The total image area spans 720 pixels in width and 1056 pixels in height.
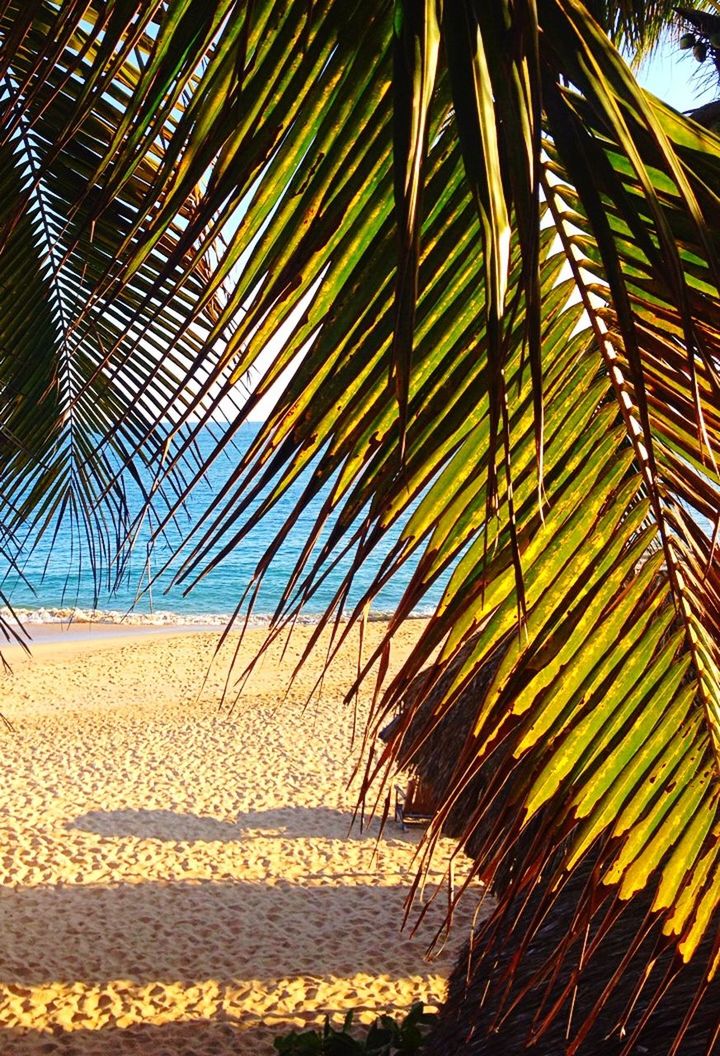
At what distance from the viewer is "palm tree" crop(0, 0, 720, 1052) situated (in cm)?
50

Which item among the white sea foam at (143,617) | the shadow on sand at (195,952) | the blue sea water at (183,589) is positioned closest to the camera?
the shadow on sand at (195,952)

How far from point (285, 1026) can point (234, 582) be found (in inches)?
1123

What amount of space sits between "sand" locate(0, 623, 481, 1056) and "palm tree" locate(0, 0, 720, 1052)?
102cm

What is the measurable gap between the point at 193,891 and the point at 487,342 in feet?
23.2

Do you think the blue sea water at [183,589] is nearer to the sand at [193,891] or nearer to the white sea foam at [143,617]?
the white sea foam at [143,617]

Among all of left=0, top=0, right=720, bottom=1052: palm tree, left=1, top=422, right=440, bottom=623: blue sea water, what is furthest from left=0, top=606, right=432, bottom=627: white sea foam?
left=0, top=0, right=720, bottom=1052: palm tree

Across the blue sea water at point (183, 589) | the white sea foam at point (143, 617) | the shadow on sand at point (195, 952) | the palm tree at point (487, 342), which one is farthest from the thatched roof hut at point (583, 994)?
the white sea foam at point (143, 617)

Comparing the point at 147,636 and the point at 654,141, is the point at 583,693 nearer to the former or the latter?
the point at 654,141

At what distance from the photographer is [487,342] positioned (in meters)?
0.54

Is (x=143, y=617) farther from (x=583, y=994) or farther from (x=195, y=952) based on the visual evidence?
(x=583, y=994)

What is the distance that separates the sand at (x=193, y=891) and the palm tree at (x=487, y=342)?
3.35 ft

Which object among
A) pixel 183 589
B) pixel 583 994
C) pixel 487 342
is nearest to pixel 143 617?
pixel 183 589

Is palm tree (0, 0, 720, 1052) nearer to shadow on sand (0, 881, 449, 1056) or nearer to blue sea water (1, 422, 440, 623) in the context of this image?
shadow on sand (0, 881, 449, 1056)

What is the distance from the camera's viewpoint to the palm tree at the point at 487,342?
1.65 feet
